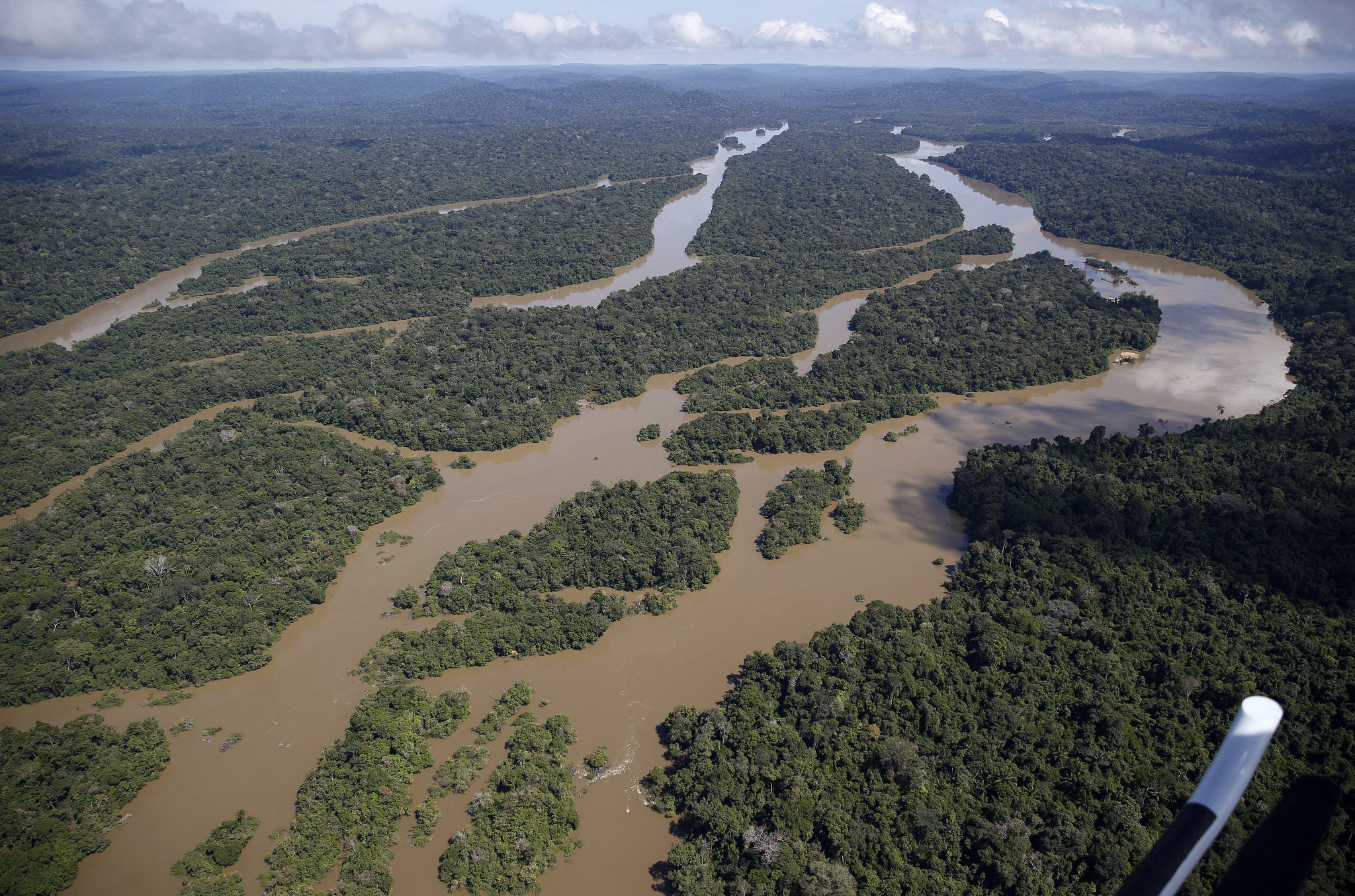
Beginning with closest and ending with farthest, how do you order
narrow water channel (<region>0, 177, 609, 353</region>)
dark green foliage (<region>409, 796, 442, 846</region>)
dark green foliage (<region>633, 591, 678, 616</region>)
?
dark green foliage (<region>409, 796, 442, 846</region>) → dark green foliage (<region>633, 591, 678, 616</region>) → narrow water channel (<region>0, 177, 609, 353</region>)

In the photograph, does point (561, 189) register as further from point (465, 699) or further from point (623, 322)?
point (465, 699)

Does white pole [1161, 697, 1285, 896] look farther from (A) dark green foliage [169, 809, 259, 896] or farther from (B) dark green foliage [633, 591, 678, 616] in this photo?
(B) dark green foliage [633, 591, 678, 616]

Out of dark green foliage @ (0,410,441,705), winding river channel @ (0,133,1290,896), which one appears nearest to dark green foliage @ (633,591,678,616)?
winding river channel @ (0,133,1290,896)

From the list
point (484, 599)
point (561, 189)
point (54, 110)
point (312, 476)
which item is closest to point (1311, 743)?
point (484, 599)

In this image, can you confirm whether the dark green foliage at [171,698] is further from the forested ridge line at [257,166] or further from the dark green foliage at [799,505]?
the forested ridge line at [257,166]

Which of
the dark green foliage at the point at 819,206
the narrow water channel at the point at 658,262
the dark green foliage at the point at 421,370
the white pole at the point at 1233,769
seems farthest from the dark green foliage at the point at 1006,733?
the dark green foliage at the point at 819,206

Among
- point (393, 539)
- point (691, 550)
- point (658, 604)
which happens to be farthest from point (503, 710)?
point (393, 539)
